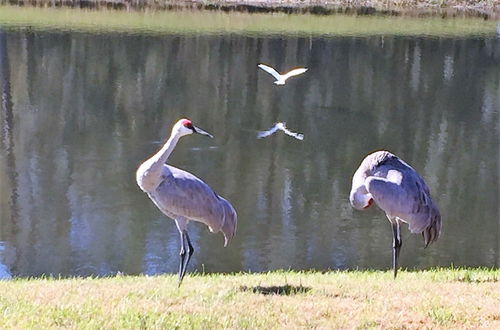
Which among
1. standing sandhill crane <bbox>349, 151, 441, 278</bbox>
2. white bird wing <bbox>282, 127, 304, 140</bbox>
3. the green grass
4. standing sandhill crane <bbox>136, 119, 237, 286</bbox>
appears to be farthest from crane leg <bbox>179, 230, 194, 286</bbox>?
the green grass

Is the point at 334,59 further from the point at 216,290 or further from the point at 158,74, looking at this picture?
the point at 216,290

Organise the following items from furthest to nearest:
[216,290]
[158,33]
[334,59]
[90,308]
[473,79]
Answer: [158,33]
[334,59]
[473,79]
[216,290]
[90,308]

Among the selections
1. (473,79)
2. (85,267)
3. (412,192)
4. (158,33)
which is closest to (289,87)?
(473,79)

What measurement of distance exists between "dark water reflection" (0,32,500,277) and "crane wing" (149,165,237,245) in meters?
4.28

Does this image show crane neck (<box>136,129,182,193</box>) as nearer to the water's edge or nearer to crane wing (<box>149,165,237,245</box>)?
crane wing (<box>149,165,237,245</box>)

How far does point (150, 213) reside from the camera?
1492 cm

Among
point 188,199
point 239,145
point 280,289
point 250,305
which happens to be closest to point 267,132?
point 239,145

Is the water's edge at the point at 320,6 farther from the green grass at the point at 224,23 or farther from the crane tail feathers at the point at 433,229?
the crane tail feathers at the point at 433,229

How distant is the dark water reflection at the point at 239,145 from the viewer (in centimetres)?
1354

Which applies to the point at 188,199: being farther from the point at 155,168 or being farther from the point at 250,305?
the point at 250,305

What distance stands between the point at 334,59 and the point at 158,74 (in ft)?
28.6

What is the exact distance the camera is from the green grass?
39625 mm

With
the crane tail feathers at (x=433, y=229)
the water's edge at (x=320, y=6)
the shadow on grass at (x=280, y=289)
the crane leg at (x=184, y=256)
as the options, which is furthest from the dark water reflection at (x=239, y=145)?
the water's edge at (x=320, y=6)

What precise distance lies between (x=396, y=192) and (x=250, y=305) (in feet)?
8.57
